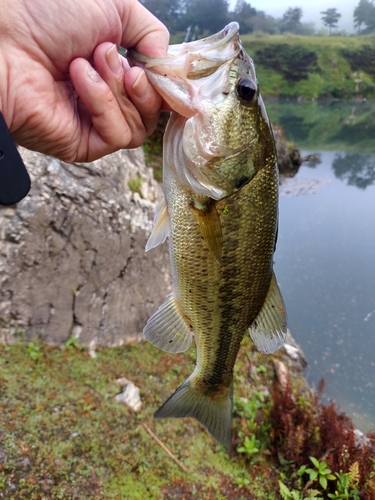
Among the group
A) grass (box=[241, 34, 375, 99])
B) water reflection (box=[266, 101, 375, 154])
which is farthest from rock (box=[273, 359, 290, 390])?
grass (box=[241, 34, 375, 99])

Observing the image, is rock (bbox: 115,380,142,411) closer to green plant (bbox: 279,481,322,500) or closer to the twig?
the twig

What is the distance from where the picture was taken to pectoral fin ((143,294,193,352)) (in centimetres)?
199

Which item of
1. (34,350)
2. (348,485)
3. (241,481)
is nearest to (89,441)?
(34,350)

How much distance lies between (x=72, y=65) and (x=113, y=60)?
0.17 metres

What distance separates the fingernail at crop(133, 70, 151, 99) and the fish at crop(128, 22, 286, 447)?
3 centimetres

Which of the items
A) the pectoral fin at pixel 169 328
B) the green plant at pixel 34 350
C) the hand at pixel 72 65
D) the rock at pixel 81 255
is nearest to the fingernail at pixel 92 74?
the hand at pixel 72 65

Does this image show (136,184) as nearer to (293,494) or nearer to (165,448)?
(165,448)

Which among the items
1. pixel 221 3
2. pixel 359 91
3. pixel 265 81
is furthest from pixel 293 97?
pixel 221 3

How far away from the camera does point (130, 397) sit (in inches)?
165

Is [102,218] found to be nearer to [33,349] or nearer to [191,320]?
[33,349]

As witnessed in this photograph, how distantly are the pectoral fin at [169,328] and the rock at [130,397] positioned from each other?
244 centimetres

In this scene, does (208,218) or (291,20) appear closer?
(208,218)

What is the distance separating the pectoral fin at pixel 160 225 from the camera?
1.85m

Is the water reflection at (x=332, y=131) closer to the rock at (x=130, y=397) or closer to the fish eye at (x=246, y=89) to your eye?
the rock at (x=130, y=397)
